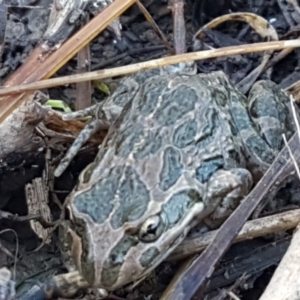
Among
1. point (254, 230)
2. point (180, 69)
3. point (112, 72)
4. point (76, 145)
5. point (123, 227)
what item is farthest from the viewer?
point (180, 69)

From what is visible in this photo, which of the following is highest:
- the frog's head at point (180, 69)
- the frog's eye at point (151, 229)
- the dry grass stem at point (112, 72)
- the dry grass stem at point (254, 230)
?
the dry grass stem at point (112, 72)

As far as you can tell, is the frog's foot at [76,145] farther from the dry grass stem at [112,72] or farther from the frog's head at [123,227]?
the frog's head at [123,227]

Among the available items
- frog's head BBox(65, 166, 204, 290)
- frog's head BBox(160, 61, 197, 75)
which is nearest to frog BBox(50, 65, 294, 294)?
frog's head BBox(65, 166, 204, 290)

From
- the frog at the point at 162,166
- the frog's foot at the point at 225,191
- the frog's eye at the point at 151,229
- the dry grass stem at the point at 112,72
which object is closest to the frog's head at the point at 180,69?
the frog at the point at 162,166

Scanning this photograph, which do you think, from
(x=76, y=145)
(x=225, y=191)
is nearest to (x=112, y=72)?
(x=76, y=145)

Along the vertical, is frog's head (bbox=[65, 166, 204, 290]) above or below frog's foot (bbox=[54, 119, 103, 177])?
below

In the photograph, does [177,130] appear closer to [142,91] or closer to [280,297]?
[142,91]

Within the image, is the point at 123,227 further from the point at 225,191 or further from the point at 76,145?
the point at 76,145

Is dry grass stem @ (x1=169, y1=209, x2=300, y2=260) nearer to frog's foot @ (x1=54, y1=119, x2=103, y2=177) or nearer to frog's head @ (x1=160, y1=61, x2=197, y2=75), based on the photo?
frog's foot @ (x1=54, y1=119, x2=103, y2=177)
